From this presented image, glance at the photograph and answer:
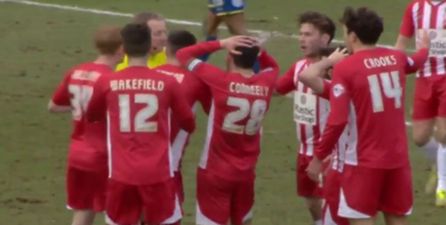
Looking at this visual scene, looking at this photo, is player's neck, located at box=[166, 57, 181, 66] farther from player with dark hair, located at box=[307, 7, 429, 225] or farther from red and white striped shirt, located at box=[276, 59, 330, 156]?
player with dark hair, located at box=[307, 7, 429, 225]

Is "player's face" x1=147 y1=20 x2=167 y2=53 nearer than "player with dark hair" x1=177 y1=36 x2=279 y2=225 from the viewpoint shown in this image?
No

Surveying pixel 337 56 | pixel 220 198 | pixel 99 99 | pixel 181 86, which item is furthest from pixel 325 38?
pixel 99 99

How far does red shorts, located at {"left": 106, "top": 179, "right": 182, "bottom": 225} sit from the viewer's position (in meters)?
10.7

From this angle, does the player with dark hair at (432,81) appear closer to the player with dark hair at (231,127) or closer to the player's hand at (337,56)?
the player's hand at (337,56)

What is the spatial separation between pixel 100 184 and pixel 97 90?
3.94ft

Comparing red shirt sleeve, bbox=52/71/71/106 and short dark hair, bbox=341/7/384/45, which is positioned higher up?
short dark hair, bbox=341/7/384/45

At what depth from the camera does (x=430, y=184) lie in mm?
14469

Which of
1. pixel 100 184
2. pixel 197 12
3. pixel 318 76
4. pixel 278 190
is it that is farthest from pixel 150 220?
pixel 197 12

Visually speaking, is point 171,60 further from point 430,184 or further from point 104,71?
point 430,184

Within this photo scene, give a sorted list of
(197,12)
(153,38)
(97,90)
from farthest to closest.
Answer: (197,12), (153,38), (97,90)

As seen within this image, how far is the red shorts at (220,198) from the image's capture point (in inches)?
448

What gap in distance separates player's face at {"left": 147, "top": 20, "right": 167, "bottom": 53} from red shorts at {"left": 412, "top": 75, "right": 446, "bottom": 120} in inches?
135

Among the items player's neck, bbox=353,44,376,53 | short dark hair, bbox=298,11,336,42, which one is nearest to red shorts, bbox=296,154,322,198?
short dark hair, bbox=298,11,336,42

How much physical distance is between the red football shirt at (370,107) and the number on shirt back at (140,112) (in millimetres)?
1245
